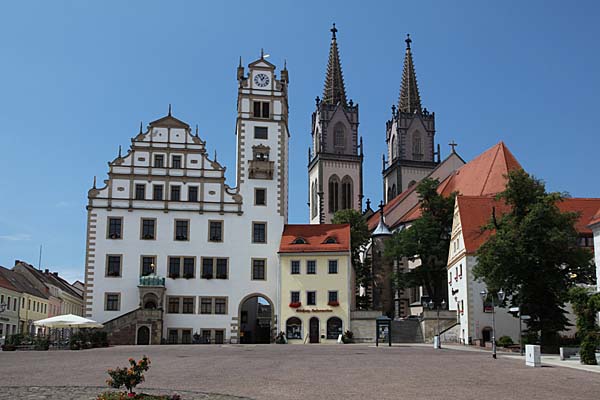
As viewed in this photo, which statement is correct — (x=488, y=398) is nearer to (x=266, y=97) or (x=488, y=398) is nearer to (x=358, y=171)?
(x=266, y=97)

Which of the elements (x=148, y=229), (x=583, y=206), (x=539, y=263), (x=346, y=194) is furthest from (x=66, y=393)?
(x=346, y=194)

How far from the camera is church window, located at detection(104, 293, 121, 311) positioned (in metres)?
52.5

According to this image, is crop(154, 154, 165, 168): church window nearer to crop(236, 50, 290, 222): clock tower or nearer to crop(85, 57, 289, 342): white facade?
crop(85, 57, 289, 342): white facade

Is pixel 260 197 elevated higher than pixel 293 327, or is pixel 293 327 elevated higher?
pixel 260 197

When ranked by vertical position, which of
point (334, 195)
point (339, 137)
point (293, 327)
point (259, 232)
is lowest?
point (293, 327)

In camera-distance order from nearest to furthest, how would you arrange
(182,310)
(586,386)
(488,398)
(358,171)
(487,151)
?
(488,398) < (586,386) < (182,310) < (487,151) < (358,171)

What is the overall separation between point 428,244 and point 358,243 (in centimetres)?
1165

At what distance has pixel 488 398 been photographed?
571 inches

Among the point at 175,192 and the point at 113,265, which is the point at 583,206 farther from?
the point at 113,265

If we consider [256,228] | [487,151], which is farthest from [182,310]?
[487,151]

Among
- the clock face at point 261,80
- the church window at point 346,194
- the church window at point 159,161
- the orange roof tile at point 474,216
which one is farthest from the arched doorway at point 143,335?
the church window at point 346,194

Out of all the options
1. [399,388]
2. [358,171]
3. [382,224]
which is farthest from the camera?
[358,171]

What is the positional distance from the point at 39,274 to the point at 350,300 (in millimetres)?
41060

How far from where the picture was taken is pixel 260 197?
55.9 m
